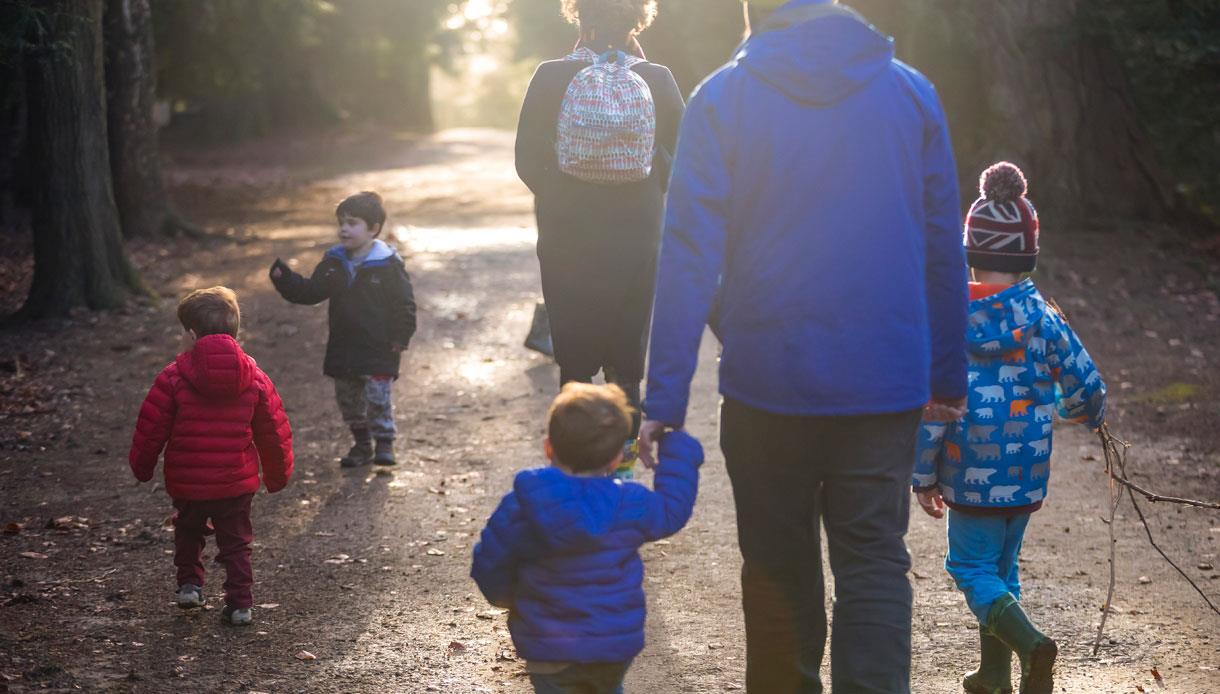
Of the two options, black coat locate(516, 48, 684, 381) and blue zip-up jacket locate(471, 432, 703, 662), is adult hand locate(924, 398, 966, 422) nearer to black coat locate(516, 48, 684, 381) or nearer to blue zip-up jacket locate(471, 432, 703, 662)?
blue zip-up jacket locate(471, 432, 703, 662)

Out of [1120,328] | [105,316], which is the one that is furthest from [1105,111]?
[105,316]

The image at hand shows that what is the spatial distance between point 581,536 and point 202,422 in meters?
2.29

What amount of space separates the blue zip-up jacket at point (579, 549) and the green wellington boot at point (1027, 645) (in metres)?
1.27

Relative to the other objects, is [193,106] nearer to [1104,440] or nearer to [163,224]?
[163,224]

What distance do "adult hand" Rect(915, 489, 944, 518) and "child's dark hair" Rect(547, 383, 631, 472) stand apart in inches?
57.1

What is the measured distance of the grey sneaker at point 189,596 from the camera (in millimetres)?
5340

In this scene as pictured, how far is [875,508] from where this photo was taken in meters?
Result: 3.47

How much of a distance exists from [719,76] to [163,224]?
1472cm

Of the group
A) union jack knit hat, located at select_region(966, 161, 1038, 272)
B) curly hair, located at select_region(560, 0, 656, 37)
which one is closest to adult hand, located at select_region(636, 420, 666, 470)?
union jack knit hat, located at select_region(966, 161, 1038, 272)

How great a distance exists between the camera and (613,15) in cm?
556

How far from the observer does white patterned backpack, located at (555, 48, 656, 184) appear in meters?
5.37

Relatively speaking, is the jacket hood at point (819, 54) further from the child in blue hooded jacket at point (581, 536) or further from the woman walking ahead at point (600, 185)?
the woman walking ahead at point (600, 185)

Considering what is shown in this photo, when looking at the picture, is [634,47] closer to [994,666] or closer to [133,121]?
[994,666]

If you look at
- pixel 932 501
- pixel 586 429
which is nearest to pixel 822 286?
pixel 586 429
